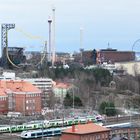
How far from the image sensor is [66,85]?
20.8 metres

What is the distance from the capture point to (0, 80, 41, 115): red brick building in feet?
55.8

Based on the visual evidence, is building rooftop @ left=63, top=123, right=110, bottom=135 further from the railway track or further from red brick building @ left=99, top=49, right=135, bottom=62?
red brick building @ left=99, top=49, right=135, bottom=62

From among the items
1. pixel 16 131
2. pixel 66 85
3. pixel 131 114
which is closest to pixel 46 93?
pixel 66 85

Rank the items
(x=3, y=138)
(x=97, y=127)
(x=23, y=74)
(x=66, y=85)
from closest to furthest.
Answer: (x=97, y=127) < (x=3, y=138) < (x=66, y=85) < (x=23, y=74)

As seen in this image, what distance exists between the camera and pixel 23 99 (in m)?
17.0

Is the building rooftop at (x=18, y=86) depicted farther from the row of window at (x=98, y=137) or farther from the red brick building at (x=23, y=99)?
the row of window at (x=98, y=137)

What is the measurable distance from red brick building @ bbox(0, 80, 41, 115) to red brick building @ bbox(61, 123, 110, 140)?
19.0ft

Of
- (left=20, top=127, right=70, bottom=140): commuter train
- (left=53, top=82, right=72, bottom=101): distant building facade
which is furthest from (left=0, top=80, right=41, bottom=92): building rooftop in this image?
(left=20, top=127, right=70, bottom=140): commuter train

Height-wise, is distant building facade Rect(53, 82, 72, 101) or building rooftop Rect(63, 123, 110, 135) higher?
distant building facade Rect(53, 82, 72, 101)

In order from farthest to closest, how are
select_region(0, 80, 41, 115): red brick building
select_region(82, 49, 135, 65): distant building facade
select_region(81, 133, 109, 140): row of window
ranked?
select_region(82, 49, 135, 65): distant building facade → select_region(0, 80, 41, 115): red brick building → select_region(81, 133, 109, 140): row of window

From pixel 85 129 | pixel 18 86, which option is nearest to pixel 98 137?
pixel 85 129

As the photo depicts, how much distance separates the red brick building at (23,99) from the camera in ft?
55.8

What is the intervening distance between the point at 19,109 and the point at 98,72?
6423 mm

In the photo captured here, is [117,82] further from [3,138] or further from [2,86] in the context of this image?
[3,138]
